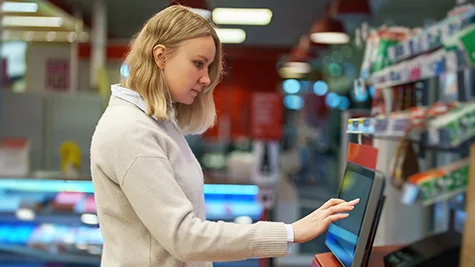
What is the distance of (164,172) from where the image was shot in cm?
139

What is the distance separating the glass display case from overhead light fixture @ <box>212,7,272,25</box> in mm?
1459

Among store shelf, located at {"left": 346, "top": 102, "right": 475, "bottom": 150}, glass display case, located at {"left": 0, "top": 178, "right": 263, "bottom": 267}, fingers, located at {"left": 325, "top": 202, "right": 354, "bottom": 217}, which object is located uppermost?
store shelf, located at {"left": 346, "top": 102, "right": 475, "bottom": 150}

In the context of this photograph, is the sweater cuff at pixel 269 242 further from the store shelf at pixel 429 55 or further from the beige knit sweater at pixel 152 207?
the store shelf at pixel 429 55

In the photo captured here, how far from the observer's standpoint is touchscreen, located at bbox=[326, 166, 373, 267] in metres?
1.38

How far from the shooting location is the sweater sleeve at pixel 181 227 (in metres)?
1.37

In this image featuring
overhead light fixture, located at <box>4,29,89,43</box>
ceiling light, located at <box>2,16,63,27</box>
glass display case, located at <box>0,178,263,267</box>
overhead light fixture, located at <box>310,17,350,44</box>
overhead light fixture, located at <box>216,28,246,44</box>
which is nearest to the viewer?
overhead light fixture, located at <box>216,28,246,44</box>

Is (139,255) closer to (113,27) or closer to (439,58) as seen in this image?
(439,58)

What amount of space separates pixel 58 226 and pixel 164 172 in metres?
2.85

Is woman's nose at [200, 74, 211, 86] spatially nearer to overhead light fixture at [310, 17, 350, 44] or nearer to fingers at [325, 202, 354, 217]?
fingers at [325, 202, 354, 217]

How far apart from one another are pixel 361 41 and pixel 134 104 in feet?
7.46

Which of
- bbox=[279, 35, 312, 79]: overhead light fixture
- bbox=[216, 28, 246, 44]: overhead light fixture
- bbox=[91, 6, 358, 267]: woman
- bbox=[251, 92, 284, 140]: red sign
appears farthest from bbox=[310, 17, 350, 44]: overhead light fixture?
bbox=[91, 6, 358, 267]: woman

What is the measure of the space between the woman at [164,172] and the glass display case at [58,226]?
246 centimetres

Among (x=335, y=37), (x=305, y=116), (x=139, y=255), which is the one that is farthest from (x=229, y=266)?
(x=305, y=116)

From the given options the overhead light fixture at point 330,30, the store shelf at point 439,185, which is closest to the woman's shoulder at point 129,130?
the store shelf at point 439,185
